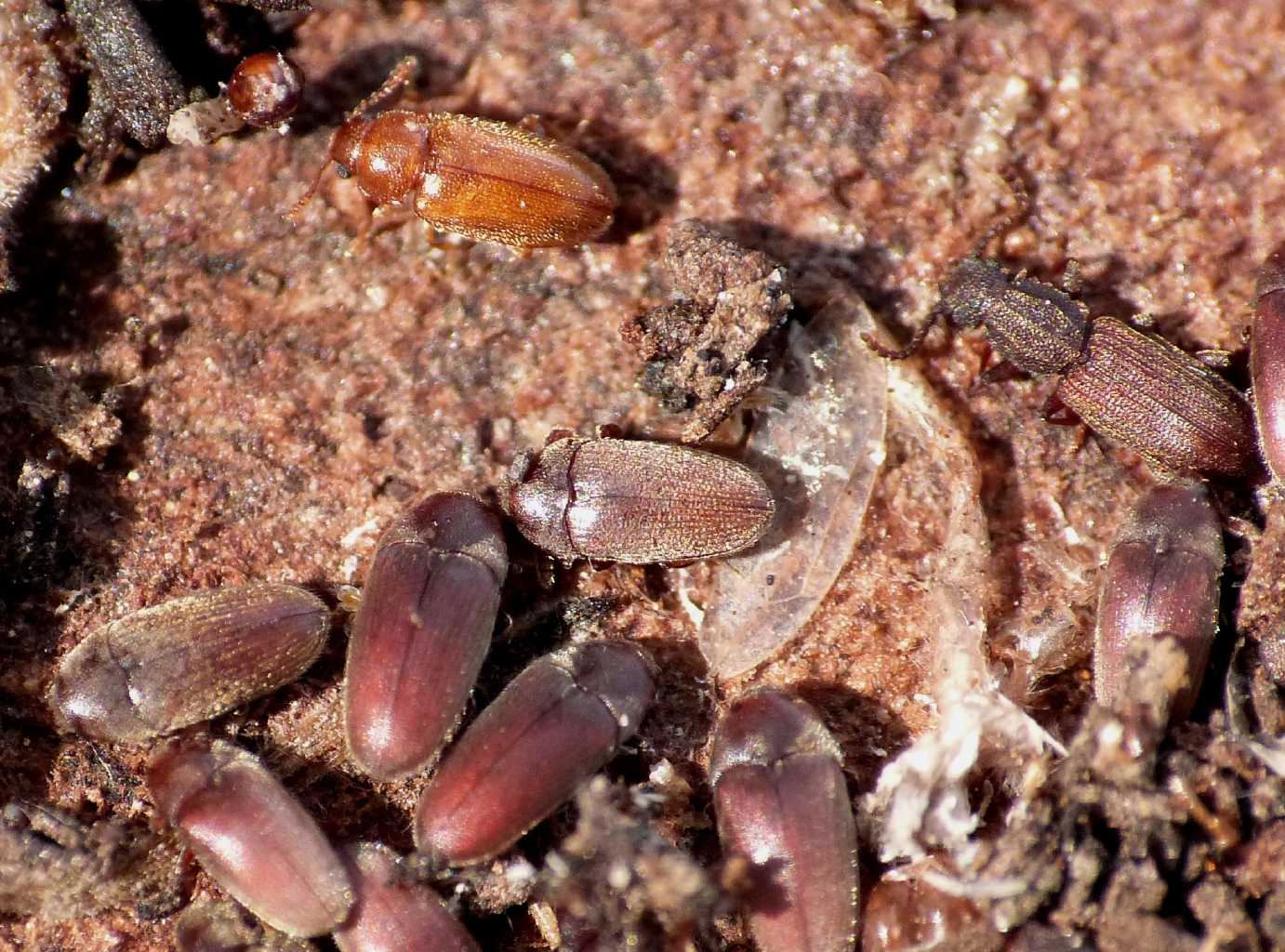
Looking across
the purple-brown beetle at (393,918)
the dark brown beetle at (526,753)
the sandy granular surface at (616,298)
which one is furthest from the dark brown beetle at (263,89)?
the purple-brown beetle at (393,918)

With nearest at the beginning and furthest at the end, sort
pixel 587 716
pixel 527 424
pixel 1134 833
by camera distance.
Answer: pixel 1134 833
pixel 587 716
pixel 527 424

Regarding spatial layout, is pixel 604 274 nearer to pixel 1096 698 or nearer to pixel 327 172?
pixel 327 172

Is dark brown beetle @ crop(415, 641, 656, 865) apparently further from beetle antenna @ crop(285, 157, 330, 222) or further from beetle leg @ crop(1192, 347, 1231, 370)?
beetle leg @ crop(1192, 347, 1231, 370)

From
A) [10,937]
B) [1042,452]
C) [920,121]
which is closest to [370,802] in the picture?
[10,937]

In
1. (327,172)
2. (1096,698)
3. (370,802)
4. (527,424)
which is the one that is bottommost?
(370,802)

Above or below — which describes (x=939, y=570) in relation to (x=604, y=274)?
below

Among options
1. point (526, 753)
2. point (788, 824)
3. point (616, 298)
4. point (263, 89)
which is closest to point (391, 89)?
point (263, 89)

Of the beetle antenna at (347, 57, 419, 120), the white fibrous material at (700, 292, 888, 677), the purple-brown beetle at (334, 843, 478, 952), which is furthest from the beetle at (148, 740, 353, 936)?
the beetle antenna at (347, 57, 419, 120)
